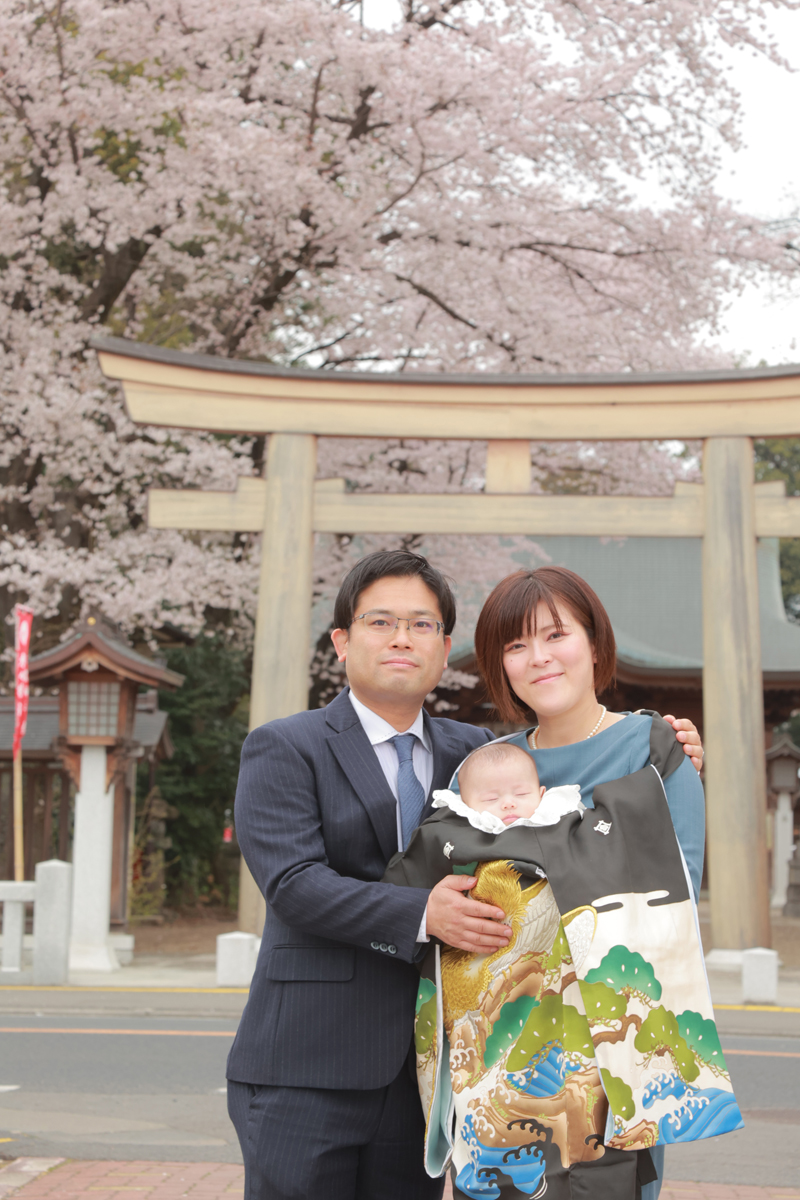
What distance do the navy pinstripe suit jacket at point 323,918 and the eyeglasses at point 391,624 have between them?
227 millimetres

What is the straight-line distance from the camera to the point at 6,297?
1316 cm

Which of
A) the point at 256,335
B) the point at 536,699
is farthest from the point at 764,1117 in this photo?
the point at 256,335

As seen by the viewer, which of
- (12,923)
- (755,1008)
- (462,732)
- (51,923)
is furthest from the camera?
(12,923)

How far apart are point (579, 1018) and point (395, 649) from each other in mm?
762

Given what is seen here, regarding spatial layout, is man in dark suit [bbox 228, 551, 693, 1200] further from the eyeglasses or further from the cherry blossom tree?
the cherry blossom tree

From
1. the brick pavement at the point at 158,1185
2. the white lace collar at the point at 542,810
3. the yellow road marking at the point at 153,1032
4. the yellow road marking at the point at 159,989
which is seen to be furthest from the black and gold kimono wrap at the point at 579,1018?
the yellow road marking at the point at 159,989

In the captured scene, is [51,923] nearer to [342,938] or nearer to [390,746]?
[390,746]

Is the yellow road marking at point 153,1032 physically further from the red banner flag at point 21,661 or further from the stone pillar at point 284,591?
the red banner flag at point 21,661

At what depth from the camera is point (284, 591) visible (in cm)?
1029

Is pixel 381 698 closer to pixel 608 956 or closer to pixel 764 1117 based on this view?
pixel 608 956

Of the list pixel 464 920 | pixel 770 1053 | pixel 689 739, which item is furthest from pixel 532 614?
pixel 770 1053

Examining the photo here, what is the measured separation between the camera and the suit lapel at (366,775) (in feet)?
7.30

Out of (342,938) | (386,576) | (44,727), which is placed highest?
(44,727)

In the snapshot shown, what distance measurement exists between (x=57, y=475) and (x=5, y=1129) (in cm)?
923
